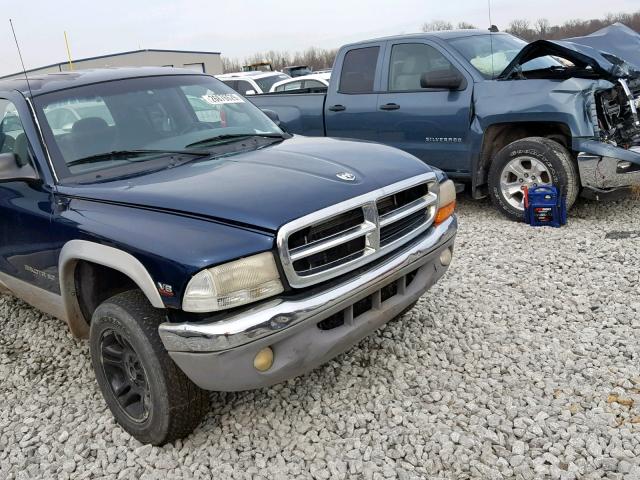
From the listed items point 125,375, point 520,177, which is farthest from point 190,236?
point 520,177

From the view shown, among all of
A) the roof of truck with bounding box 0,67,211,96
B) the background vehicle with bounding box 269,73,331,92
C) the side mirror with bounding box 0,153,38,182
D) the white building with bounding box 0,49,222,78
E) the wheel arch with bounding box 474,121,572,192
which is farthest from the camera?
the white building with bounding box 0,49,222,78

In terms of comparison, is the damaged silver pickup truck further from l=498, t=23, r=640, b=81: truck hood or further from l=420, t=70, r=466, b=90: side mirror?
l=420, t=70, r=466, b=90: side mirror

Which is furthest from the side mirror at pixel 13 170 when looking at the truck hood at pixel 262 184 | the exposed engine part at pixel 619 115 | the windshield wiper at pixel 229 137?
the exposed engine part at pixel 619 115

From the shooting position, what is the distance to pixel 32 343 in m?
4.05

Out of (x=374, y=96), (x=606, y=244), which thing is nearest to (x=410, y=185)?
(x=606, y=244)

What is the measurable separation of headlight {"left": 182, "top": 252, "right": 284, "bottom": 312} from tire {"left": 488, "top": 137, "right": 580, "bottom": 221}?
13.0 feet

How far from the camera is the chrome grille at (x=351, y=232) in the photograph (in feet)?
7.94

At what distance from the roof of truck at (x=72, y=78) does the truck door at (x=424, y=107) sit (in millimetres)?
2929

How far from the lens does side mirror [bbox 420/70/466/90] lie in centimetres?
569

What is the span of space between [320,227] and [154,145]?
131 cm

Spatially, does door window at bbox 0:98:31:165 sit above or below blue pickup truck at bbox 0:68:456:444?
above

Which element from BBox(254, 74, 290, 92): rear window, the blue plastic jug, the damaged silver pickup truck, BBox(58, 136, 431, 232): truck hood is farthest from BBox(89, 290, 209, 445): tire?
BBox(254, 74, 290, 92): rear window

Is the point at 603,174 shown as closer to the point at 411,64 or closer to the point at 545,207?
the point at 545,207

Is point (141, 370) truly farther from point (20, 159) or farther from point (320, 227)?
point (20, 159)
